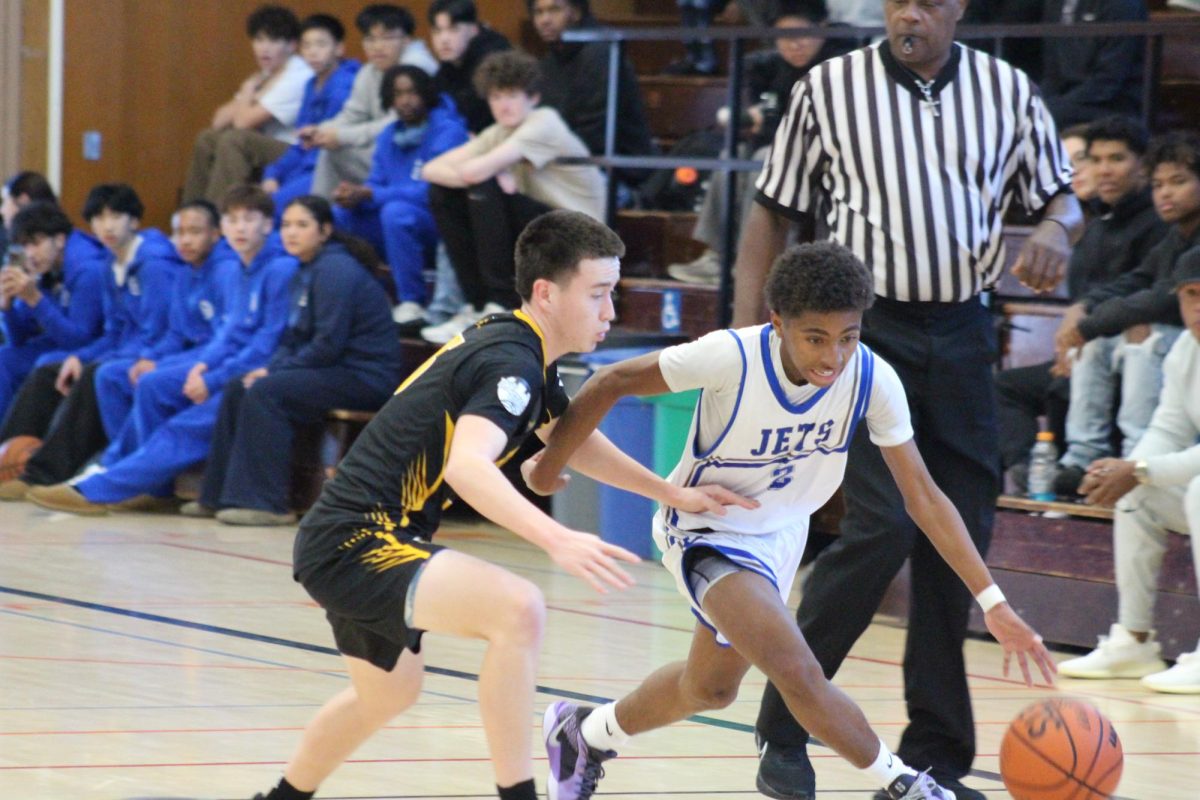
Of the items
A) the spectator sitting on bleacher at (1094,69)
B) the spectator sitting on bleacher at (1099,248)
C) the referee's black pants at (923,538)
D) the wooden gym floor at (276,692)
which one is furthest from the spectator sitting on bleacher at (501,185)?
the referee's black pants at (923,538)

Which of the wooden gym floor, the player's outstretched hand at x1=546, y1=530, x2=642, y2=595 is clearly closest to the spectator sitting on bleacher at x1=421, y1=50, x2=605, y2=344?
the wooden gym floor

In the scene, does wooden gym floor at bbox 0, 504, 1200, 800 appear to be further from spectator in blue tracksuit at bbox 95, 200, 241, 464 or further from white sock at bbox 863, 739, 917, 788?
spectator in blue tracksuit at bbox 95, 200, 241, 464

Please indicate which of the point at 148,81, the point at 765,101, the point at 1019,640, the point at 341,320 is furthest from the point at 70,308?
the point at 1019,640

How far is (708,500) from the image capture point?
3912mm

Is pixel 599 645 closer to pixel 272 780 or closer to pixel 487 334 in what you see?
pixel 272 780

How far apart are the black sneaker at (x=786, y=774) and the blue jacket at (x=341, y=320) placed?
538cm

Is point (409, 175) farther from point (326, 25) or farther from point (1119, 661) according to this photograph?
point (1119, 661)

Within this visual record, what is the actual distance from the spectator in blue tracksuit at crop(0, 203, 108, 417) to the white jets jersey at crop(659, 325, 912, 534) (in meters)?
7.49

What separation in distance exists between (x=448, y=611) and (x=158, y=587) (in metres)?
3.97

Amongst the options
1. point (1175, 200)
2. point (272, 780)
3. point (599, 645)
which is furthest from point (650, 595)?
point (272, 780)

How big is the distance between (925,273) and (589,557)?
1452mm

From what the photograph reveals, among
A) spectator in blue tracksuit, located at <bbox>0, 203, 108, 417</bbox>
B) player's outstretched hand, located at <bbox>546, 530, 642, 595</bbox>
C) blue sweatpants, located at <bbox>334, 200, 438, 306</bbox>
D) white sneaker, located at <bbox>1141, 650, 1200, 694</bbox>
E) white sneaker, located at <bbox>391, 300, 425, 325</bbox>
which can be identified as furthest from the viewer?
spectator in blue tracksuit, located at <bbox>0, 203, 108, 417</bbox>

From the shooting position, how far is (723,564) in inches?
156

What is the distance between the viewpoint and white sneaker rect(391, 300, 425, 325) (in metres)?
9.94
